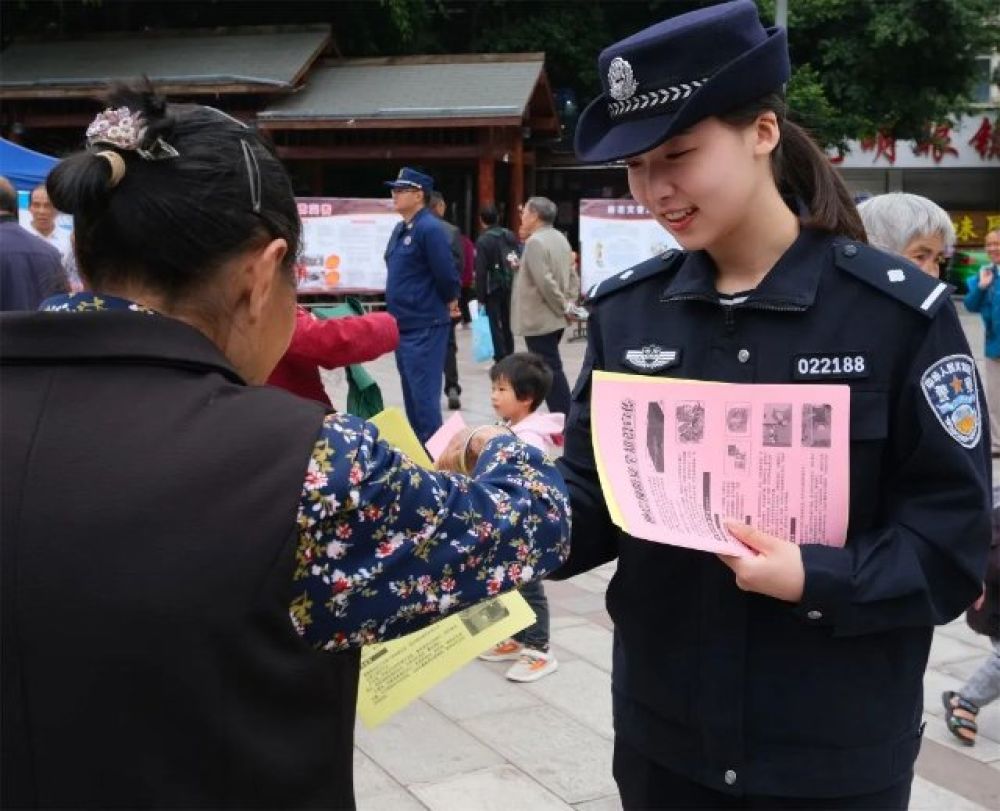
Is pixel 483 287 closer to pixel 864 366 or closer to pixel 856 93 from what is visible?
pixel 864 366

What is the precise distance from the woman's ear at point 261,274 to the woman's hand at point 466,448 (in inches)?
16.8

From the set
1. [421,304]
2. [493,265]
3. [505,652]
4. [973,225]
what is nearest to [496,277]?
[493,265]

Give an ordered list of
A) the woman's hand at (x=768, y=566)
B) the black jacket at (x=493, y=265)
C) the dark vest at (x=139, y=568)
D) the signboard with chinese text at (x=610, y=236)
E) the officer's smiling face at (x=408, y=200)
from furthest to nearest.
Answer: the signboard with chinese text at (x=610, y=236)
the black jacket at (x=493, y=265)
the officer's smiling face at (x=408, y=200)
the woman's hand at (x=768, y=566)
the dark vest at (x=139, y=568)

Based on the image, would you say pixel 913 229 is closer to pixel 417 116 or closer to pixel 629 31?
pixel 417 116

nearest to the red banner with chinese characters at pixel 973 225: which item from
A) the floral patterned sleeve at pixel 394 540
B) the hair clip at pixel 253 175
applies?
the floral patterned sleeve at pixel 394 540

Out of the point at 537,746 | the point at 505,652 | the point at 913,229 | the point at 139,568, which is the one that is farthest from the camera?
→ the point at 505,652

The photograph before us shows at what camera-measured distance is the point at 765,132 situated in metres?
1.57

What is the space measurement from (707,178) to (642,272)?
262 mm

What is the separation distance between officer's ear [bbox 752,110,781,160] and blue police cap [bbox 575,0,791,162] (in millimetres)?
34

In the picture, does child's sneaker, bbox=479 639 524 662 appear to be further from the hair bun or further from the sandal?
the hair bun

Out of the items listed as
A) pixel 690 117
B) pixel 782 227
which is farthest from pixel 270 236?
pixel 782 227

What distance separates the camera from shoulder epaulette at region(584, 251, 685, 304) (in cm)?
175

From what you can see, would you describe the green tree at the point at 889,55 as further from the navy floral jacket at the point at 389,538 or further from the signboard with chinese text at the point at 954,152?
the navy floral jacket at the point at 389,538

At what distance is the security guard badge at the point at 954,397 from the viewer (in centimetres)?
147
